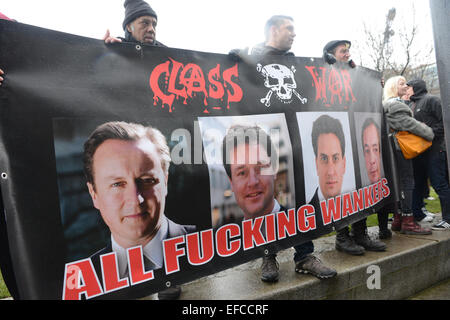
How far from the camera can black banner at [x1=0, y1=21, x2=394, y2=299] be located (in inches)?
63.3

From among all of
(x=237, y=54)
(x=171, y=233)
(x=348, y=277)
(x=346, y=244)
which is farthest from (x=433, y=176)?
(x=171, y=233)

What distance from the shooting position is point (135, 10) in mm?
2457

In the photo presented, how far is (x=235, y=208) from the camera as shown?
227cm

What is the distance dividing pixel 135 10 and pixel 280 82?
1179 millimetres

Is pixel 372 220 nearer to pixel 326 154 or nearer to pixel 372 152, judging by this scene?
pixel 372 152

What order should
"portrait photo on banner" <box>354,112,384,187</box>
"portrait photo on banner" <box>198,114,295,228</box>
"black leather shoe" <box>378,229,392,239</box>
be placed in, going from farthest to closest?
"black leather shoe" <box>378,229,392,239</box> → "portrait photo on banner" <box>354,112,384,187</box> → "portrait photo on banner" <box>198,114,295,228</box>

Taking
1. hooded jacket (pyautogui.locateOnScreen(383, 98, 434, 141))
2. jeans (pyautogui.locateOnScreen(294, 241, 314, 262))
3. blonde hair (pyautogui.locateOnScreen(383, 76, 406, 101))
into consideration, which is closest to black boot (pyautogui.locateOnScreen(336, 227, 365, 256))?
jeans (pyautogui.locateOnScreen(294, 241, 314, 262))

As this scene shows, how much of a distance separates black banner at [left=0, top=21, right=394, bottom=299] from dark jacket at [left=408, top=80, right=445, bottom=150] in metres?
1.92

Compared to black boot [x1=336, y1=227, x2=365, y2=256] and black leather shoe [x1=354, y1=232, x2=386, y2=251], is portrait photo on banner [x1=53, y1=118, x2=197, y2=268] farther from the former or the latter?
black leather shoe [x1=354, y1=232, x2=386, y2=251]

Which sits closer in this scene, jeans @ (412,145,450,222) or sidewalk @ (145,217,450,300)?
sidewalk @ (145,217,450,300)

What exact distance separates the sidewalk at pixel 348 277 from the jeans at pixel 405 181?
34cm
